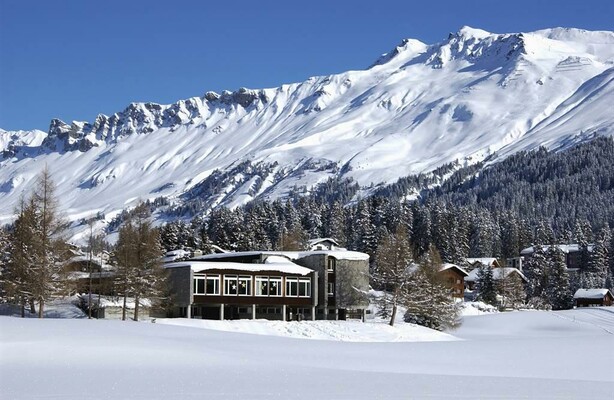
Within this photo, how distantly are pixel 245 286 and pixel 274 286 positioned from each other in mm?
2648

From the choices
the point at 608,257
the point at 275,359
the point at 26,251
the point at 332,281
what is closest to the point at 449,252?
the point at 608,257

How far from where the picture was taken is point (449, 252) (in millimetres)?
130875

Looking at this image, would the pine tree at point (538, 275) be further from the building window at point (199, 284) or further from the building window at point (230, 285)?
A: the building window at point (199, 284)

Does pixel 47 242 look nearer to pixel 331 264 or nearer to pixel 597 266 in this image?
pixel 331 264

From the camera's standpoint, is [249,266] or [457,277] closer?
[249,266]

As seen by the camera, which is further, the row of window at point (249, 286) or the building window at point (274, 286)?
the building window at point (274, 286)

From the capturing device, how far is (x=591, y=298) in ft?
391

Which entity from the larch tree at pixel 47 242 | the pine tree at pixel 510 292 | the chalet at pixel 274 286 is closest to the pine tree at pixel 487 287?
the pine tree at pixel 510 292

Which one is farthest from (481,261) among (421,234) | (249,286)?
(249,286)

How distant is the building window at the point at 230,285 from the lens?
2904 inches

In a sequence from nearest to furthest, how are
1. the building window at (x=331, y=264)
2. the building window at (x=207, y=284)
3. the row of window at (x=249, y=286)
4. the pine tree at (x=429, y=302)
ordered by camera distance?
the building window at (x=207, y=284), the row of window at (x=249, y=286), the pine tree at (x=429, y=302), the building window at (x=331, y=264)

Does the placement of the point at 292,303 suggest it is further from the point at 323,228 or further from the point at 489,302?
the point at 323,228

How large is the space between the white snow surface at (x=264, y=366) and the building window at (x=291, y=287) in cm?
2510

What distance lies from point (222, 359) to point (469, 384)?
10424 mm
